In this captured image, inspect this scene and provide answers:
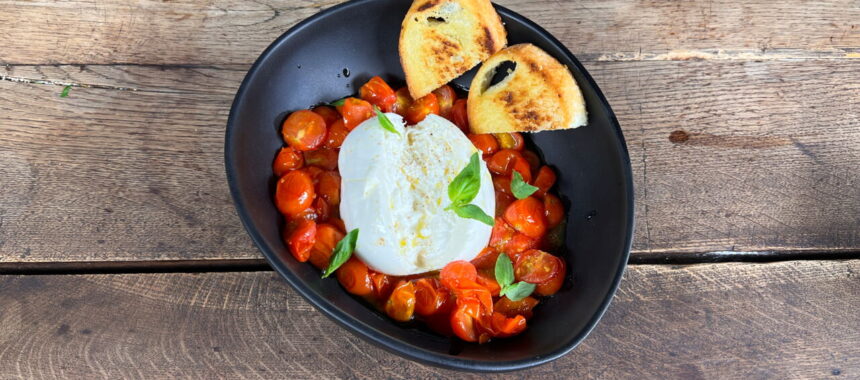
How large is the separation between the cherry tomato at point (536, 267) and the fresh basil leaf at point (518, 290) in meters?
0.05

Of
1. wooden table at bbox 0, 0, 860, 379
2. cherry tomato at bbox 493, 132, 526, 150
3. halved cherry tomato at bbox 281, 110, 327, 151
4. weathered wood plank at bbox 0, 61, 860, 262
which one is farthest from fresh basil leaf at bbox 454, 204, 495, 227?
weathered wood plank at bbox 0, 61, 860, 262

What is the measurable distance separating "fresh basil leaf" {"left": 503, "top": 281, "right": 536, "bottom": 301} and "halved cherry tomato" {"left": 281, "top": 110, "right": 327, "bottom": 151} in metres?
0.69

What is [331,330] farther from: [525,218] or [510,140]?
[510,140]

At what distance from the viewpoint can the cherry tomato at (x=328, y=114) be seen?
6.47ft

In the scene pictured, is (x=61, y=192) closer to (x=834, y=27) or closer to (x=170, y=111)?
(x=170, y=111)

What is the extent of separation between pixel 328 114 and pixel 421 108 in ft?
0.92

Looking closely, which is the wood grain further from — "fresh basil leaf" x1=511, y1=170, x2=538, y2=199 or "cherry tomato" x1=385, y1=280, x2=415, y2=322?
"fresh basil leaf" x1=511, y1=170, x2=538, y2=199

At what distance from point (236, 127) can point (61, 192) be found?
789 mm

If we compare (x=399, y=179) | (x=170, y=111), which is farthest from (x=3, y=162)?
(x=399, y=179)

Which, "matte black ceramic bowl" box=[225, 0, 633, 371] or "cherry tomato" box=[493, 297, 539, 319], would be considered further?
"cherry tomato" box=[493, 297, 539, 319]

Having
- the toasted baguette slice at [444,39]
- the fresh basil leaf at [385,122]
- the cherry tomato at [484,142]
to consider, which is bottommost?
the cherry tomato at [484,142]

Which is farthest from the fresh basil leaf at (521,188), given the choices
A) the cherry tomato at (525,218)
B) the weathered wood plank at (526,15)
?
the weathered wood plank at (526,15)

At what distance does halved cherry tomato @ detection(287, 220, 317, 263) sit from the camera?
175 centimetres

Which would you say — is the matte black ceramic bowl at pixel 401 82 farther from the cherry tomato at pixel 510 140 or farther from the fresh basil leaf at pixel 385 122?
the fresh basil leaf at pixel 385 122
